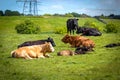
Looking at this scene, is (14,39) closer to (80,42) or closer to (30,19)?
(30,19)

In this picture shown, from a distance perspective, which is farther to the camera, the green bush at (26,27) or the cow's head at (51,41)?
the cow's head at (51,41)

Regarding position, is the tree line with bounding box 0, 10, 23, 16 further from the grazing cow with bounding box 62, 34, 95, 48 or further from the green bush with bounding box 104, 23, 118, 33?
the grazing cow with bounding box 62, 34, 95, 48

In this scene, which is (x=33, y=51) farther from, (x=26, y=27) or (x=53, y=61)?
(x=26, y=27)

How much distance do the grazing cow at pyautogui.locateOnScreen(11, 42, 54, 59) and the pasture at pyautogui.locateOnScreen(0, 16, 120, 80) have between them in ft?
0.29

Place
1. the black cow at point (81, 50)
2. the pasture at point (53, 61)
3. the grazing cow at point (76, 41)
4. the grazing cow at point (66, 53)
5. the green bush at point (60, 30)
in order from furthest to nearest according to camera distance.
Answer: the grazing cow at point (76, 41) < the black cow at point (81, 50) < the grazing cow at point (66, 53) < the green bush at point (60, 30) < the pasture at point (53, 61)

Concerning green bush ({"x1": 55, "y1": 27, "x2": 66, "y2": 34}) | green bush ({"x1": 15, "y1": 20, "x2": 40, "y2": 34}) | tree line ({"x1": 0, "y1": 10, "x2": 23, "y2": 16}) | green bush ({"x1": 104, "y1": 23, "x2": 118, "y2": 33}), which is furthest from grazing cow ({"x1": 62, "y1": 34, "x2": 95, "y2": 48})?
tree line ({"x1": 0, "y1": 10, "x2": 23, "y2": 16})

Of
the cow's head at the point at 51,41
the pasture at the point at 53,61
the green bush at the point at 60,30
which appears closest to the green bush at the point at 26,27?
the pasture at the point at 53,61

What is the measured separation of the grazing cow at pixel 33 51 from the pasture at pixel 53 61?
89 millimetres

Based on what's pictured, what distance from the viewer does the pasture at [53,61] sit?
220 inches

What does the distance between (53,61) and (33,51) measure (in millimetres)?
543

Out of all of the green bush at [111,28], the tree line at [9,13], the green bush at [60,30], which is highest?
the tree line at [9,13]

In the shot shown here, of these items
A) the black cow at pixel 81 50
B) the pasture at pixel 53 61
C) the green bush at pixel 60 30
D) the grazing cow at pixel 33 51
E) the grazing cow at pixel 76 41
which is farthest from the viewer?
the grazing cow at pixel 76 41

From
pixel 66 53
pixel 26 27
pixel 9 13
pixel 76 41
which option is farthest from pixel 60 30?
pixel 76 41

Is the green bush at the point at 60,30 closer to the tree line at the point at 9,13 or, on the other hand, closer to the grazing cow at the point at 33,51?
the grazing cow at the point at 33,51
